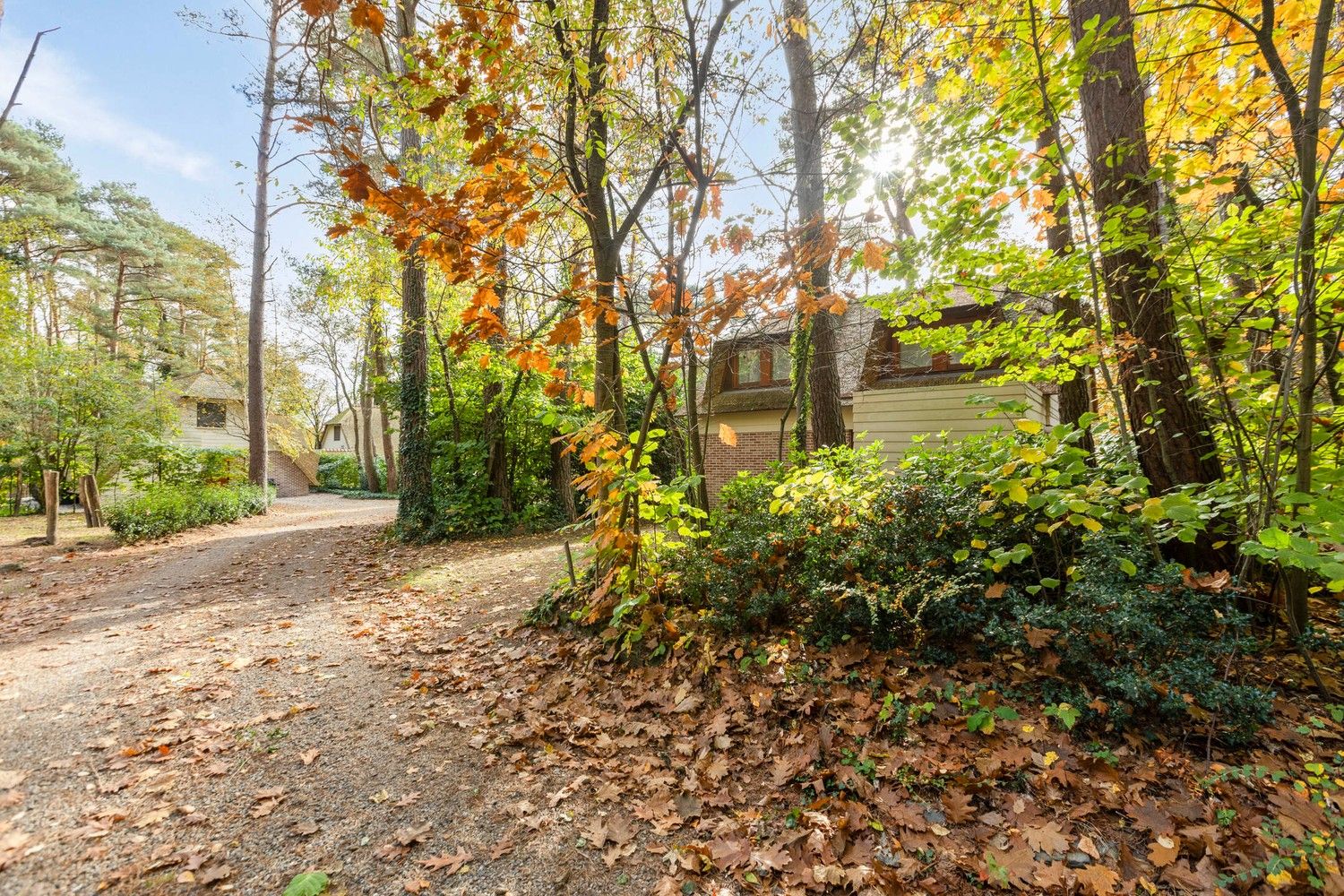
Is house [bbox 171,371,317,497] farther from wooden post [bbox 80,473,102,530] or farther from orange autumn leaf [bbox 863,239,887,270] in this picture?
orange autumn leaf [bbox 863,239,887,270]

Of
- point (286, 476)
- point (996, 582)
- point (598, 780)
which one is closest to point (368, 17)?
point (598, 780)

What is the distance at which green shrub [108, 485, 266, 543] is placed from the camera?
33.0 feet

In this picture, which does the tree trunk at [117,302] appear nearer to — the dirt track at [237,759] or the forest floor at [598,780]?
the dirt track at [237,759]

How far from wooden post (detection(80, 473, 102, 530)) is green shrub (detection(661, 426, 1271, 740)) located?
50.9 feet

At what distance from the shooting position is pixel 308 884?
7.01 feet

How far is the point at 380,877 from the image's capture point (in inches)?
87.1

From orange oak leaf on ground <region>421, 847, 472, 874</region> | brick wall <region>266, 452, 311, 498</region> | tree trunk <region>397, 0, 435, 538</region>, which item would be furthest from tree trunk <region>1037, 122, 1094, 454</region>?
brick wall <region>266, 452, 311, 498</region>

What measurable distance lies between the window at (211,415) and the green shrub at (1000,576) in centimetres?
3013

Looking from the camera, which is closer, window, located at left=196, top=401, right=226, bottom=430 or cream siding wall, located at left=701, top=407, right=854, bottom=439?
cream siding wall, located at left=701, top=407, right=854, bottom=439

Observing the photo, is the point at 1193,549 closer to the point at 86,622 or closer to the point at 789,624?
the point at 789,624

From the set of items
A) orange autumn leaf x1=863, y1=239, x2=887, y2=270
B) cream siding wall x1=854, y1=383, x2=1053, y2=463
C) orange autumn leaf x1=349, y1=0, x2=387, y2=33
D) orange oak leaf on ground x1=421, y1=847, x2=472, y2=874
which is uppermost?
orange autumn leaf x1=349, y1=0, x2=387, y2=33

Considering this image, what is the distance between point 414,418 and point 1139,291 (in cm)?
1016

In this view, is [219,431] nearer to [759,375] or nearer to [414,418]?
[414,418]

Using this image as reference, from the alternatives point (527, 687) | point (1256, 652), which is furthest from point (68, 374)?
point (1256, 652)
